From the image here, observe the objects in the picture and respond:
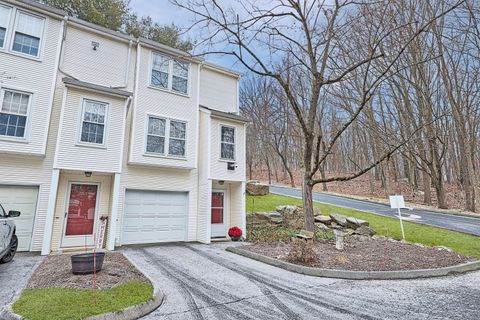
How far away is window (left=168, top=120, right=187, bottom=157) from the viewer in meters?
11.3

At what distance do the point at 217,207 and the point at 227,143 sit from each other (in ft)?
9.87

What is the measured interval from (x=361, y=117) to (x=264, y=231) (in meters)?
13.6

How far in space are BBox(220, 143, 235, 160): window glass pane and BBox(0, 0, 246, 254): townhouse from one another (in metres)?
0.05

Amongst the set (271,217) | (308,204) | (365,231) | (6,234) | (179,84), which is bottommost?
(365,231)

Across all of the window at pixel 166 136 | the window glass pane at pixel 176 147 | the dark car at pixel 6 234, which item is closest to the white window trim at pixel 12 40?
the window at pixel 166 136

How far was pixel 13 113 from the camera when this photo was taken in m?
8.48

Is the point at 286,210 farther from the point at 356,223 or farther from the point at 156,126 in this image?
the point at 156,126

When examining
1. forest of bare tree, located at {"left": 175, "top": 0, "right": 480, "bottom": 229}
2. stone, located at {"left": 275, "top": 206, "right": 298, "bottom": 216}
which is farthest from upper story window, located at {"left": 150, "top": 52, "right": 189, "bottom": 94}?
stone, located at {"left": 275, "top": 206, "right": 298, "bottom": 216}

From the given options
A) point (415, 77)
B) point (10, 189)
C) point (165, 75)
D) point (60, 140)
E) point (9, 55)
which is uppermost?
point (415, 77)

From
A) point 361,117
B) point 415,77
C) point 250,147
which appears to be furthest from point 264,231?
point 250,147

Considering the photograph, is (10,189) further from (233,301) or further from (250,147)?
(250,147)

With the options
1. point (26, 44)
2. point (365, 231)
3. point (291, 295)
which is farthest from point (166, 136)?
point (365, 231)

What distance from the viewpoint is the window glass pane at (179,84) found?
39.3 feet

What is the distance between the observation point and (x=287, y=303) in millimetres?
4742
